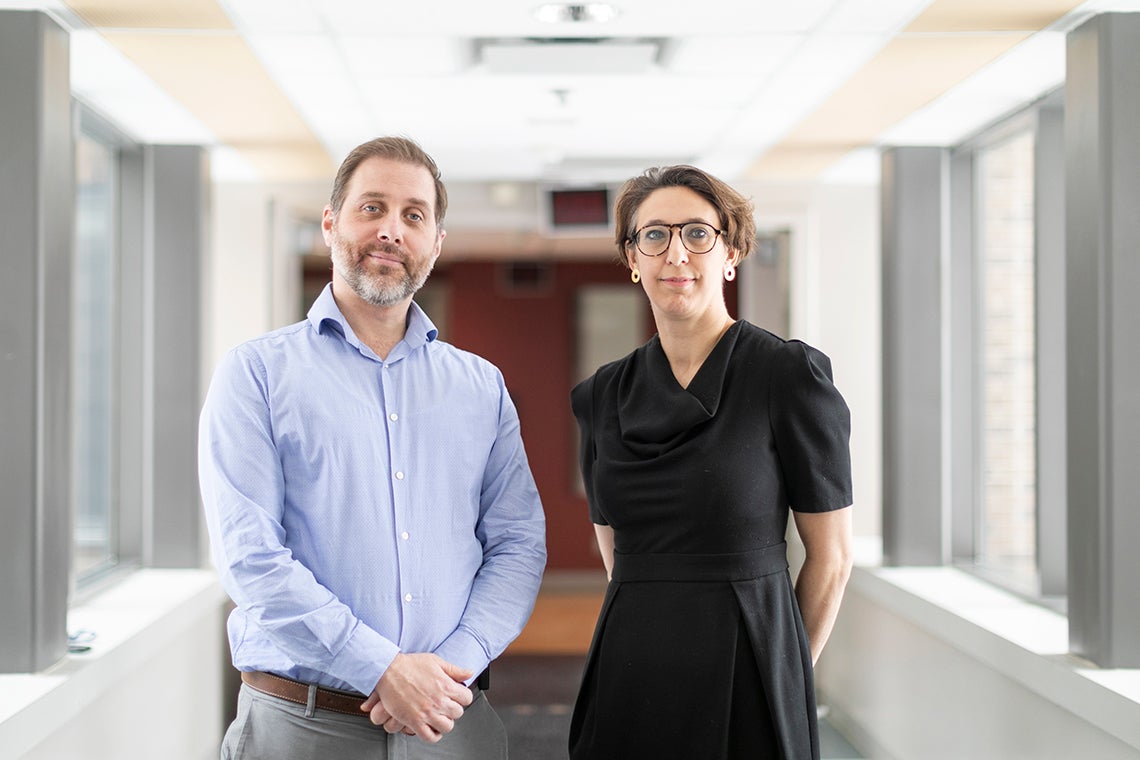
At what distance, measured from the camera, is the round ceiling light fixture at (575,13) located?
3.13 m

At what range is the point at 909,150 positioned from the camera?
184 inches

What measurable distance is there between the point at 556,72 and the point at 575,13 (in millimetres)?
526

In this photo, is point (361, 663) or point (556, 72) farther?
point (556, 72)

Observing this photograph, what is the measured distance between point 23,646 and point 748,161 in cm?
376

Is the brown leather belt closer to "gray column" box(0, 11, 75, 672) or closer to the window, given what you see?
"gray column" box(0, 11, 75, 672)

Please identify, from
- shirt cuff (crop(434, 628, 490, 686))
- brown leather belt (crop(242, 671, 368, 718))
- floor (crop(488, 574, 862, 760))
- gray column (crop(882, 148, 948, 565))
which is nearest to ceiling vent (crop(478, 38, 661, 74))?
gray column (crop(882, 148, 948, 565))

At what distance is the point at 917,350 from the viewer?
467cm

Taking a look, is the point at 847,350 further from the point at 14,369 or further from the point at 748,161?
the point at 14,369

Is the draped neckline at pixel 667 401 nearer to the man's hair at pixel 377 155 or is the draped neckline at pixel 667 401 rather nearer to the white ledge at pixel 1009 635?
the man's hair at pixel 377 155

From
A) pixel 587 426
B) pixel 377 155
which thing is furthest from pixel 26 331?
pixel 587 426

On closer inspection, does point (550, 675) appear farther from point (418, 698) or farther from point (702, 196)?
point (702, 196)

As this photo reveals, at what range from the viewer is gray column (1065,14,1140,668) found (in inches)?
111

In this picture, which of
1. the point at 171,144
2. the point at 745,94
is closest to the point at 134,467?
the point at 171,144

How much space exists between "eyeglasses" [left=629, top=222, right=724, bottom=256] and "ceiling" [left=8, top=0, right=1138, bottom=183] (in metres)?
1.25
